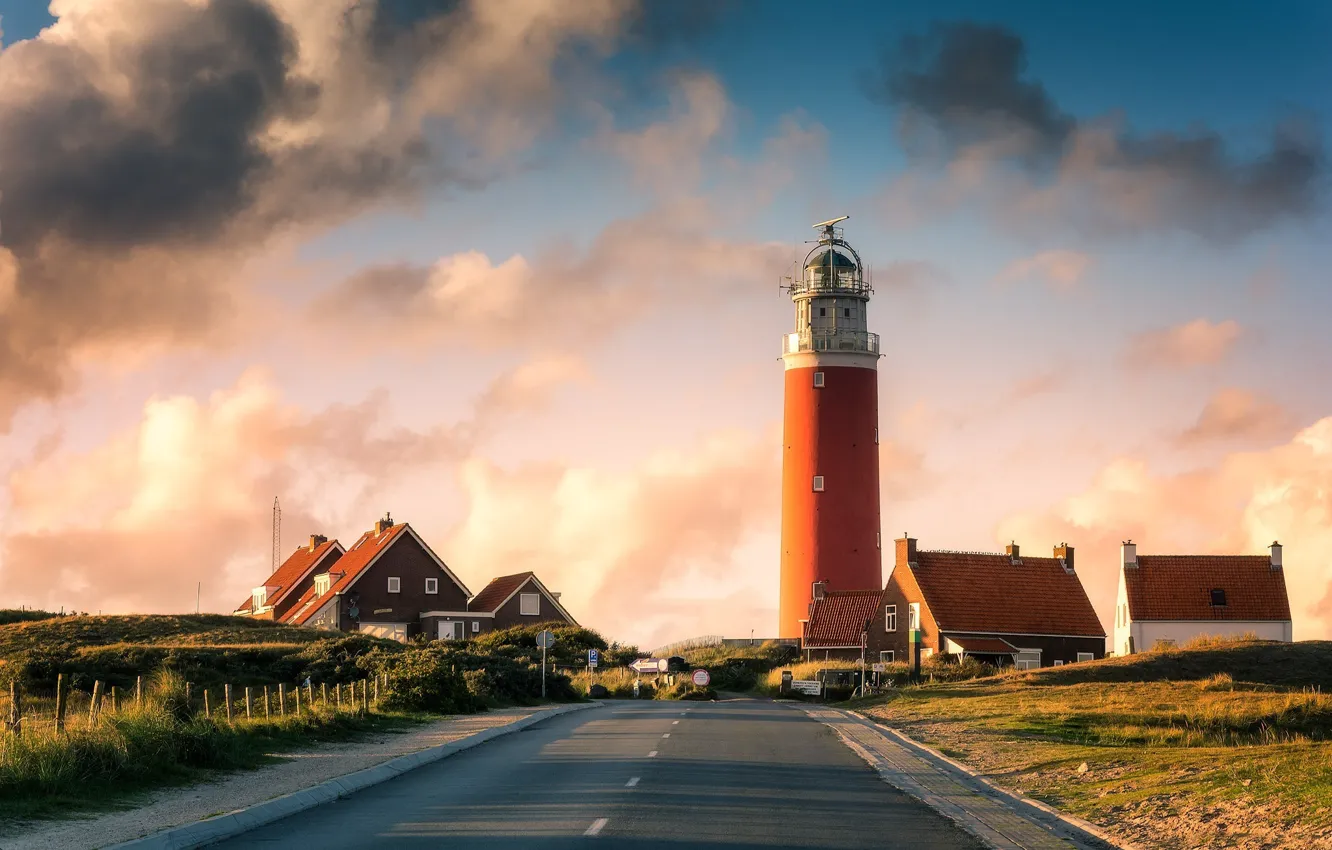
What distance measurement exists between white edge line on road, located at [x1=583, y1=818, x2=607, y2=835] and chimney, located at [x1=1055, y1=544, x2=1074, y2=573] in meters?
64.4

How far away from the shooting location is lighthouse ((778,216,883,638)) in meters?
74.7

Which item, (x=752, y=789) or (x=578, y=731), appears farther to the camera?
(x=578, y=731)

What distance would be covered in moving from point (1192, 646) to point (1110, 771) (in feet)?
146

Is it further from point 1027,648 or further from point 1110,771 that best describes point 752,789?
point 1027,648

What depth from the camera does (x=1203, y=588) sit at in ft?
246

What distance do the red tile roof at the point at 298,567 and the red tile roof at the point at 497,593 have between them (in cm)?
1174

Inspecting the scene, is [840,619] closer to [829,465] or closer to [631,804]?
[829,465]

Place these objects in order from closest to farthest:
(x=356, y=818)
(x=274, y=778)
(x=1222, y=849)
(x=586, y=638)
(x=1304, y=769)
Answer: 1. (x=1222, y=849)
2. (x=356, y=818)
3. (x=1304, y=769)
4. (x=274, y=778)
5. (x=586, y=638)

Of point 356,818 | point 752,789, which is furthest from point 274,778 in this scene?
point 752,789

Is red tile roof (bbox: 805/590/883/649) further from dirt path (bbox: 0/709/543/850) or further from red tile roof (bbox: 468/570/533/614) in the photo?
dirt path (bbox: 0/709/543/850)

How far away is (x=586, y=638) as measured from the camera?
8338 centimetres

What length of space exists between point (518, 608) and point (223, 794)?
226ft

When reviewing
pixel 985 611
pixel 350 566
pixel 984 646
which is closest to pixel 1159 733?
pixel 984 646

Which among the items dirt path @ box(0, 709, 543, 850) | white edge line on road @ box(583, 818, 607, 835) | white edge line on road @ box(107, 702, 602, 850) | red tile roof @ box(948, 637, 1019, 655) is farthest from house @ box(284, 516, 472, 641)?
white edge line on road @ box(583, 818, 607, 835)
